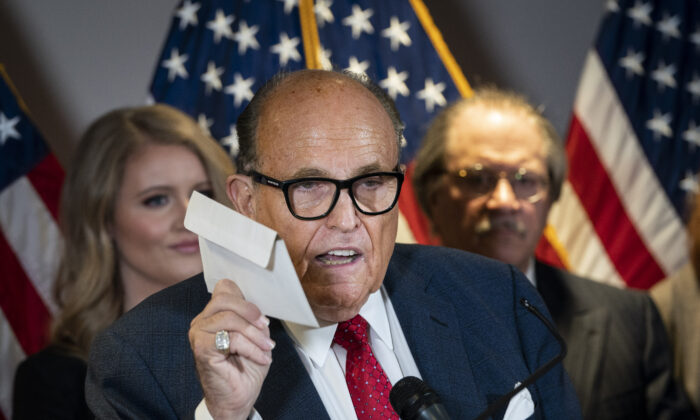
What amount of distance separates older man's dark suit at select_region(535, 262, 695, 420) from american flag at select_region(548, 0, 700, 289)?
2.69 feet

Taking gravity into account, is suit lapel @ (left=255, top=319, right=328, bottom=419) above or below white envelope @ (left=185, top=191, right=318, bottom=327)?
below

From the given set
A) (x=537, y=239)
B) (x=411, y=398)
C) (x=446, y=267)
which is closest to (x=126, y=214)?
(x=446, y=267)

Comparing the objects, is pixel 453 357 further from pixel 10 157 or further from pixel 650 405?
pixel 10 157

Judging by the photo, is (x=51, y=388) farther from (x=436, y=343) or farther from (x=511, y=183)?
(x=511, y=183)

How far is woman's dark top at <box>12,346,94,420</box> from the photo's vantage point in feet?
7.65

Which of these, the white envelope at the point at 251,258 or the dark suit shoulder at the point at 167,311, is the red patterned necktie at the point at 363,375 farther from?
the white envelope at the point at 251,258

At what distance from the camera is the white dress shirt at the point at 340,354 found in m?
1.56

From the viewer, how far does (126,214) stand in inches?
104

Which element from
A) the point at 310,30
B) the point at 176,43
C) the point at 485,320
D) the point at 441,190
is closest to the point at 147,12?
the point at 176,43

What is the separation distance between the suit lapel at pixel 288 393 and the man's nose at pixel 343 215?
0.30 metres

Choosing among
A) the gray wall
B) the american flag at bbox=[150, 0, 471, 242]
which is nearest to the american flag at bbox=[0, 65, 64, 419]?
the gray wall

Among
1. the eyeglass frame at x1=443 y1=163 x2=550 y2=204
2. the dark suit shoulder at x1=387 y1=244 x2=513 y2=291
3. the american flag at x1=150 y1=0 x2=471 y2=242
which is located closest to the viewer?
the dark suit shoulder at x1=387 y1=244 x2=513 y2=291

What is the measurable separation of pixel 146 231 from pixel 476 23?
2061 millimetres

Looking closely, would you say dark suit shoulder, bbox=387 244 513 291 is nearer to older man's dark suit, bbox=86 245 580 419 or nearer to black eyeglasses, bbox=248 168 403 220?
older man's dark suit, bbox=86 245 580 419
